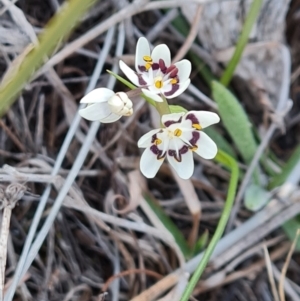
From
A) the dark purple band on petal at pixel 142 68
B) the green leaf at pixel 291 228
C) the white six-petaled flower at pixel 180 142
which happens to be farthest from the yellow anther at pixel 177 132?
the green leaf at pixel 291 228

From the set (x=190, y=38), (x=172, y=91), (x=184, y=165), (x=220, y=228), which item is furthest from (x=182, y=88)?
(x=190, y=38)

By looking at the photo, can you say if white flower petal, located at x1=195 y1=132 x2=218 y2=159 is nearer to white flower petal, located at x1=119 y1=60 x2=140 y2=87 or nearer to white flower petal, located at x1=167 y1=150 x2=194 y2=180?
white flower petal, located at x1=167 y1=150 x2=194 y2=180

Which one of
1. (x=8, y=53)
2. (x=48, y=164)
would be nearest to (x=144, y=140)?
(x=48, y=164)

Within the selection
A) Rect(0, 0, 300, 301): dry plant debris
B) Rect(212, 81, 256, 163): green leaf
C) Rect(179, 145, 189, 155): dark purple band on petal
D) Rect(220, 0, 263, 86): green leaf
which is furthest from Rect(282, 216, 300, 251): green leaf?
Rect(179, 145, 189, 155): dark purple band on petal

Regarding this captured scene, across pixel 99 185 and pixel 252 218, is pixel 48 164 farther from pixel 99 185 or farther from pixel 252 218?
pixel 252 218

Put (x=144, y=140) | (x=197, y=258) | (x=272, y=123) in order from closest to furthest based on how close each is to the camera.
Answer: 1. (x=144, y=140)
2. (x=197, y=258)
3. (x=272, y=123)

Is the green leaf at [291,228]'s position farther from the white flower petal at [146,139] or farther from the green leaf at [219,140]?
the white flower petal at [146,139]
